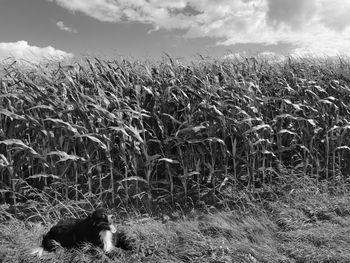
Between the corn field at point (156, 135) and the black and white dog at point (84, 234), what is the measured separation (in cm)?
108

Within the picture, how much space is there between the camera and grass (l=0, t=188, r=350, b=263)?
4.32 meters

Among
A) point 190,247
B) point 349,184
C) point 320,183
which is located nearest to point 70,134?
point 190,247

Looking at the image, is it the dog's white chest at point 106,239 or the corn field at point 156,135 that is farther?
the corn field at point 156,135

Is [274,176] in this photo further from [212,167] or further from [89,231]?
[89,231]

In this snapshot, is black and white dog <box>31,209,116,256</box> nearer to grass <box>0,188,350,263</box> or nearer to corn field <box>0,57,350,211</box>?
grass <box>0,188,350,263</box>

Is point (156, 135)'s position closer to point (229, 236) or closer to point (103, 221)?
point (229, 236)

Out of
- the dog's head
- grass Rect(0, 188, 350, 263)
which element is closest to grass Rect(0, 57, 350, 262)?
grass Rect(0, 188, 350, 263)

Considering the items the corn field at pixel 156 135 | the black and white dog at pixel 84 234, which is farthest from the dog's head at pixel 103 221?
the corn field at pixel 156 135

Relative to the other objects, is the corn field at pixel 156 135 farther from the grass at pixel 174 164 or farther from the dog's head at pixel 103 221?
the dog's head at pixel 103 221

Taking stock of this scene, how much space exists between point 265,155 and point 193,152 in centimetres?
116

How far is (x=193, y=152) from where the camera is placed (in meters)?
6.03

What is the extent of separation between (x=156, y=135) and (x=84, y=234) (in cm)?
230

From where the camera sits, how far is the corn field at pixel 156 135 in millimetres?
5688

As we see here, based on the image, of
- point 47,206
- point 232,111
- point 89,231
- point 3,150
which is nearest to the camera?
point 89,231
